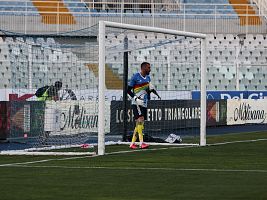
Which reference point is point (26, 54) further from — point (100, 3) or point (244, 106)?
point (100, 3)

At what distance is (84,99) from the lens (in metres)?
23.8

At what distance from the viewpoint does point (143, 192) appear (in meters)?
11.4

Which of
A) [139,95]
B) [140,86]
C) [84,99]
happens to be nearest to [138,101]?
[139,95]

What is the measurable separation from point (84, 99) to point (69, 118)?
1.62m

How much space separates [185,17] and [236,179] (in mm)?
30203

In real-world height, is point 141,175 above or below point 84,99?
below

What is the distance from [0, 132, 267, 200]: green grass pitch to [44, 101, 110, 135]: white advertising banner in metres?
2.09

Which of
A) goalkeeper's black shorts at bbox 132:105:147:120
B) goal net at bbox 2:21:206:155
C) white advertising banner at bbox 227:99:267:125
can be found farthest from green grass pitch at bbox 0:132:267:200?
white advertising banner at bbox 227:99:267:125

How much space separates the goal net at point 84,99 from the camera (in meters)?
21.7

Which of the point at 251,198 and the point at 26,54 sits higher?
the point at 26,54

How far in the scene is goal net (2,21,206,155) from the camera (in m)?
21.7

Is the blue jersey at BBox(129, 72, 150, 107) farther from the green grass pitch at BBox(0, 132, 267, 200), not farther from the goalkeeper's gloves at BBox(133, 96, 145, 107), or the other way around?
the green grass pitch at BBox(0, 132, 267, 200)

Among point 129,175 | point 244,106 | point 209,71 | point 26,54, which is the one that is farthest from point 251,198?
point 209,71

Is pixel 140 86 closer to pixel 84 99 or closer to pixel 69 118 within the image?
pixel 69 118
